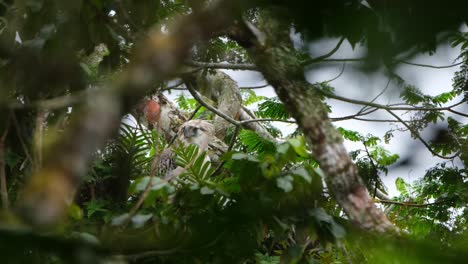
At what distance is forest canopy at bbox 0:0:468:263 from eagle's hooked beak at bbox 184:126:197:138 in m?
0.28

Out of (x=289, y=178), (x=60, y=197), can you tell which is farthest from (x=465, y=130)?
(x=60, y=197)

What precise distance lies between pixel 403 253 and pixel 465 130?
155cm

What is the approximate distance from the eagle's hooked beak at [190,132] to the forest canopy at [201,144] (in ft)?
0.93

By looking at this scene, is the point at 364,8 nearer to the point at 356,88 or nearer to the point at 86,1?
the point at 356,88

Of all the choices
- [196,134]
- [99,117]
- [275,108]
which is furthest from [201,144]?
[99,117]

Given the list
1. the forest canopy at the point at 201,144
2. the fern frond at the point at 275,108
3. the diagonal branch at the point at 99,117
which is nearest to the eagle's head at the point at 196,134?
the forest canopy at the point at 201,144

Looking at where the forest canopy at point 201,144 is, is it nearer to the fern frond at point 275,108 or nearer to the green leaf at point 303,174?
the green leaf at point 303,174

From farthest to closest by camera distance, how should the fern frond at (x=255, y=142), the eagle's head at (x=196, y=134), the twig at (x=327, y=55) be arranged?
the fern frond at (x=255, y=142), the eagle's head at (x=196, y=134), the twig at (x=327, y=55)

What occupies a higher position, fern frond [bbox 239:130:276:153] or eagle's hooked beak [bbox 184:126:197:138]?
fern frond [bbox 239:130:276:153]

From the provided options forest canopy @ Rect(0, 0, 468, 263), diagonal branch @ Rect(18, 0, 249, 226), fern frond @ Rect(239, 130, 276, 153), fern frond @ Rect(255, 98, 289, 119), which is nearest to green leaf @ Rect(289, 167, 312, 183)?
forest canopy @ Rect(0, 0, 468, 263)

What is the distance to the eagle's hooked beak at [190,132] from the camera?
2.59 metres

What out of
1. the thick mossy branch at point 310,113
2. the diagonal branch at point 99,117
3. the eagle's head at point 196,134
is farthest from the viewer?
the eagle's head at point 196,134

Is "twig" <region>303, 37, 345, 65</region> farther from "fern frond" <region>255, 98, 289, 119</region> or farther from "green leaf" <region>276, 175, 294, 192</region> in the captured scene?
"fern frond" <region>255, 98, 289, 119</region>

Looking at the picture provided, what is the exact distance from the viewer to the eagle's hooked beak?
2.59 meters
